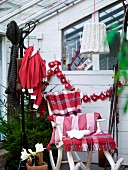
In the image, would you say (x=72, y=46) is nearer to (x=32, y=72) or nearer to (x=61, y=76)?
(x=61, y=76)

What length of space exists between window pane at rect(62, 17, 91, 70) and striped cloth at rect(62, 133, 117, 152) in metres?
1.54

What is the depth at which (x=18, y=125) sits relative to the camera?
436cm

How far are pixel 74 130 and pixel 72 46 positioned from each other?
1614 mm

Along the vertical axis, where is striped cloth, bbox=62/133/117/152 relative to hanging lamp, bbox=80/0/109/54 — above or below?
below

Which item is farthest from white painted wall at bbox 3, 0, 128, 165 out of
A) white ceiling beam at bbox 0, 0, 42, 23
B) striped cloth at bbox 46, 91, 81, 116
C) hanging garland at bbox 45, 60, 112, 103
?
white ceiling beam at bbox 0, 0, 42, 23

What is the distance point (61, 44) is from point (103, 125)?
55.0 inches

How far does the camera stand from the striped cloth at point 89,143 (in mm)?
3535

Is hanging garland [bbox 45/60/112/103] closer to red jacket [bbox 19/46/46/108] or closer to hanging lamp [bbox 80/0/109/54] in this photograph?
red jacket [bbox 19/46/46/108]

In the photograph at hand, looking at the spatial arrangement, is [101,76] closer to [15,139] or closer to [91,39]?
[91,39]

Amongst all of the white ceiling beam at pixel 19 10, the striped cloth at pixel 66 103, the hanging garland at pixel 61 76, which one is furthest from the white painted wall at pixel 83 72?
the white ceiling beam at pixel 19 10

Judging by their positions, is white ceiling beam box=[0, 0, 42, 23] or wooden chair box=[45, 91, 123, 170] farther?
white ceiling beam box=[0, 0, 42, 23]

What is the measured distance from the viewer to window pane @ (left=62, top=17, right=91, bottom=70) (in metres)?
4.85

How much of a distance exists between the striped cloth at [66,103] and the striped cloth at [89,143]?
0.74m

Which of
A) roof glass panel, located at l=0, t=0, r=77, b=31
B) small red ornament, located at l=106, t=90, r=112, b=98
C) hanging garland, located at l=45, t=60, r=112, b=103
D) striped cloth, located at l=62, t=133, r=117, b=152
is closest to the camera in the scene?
striped cloth, located at l=62, t=133, r=117, b=152
